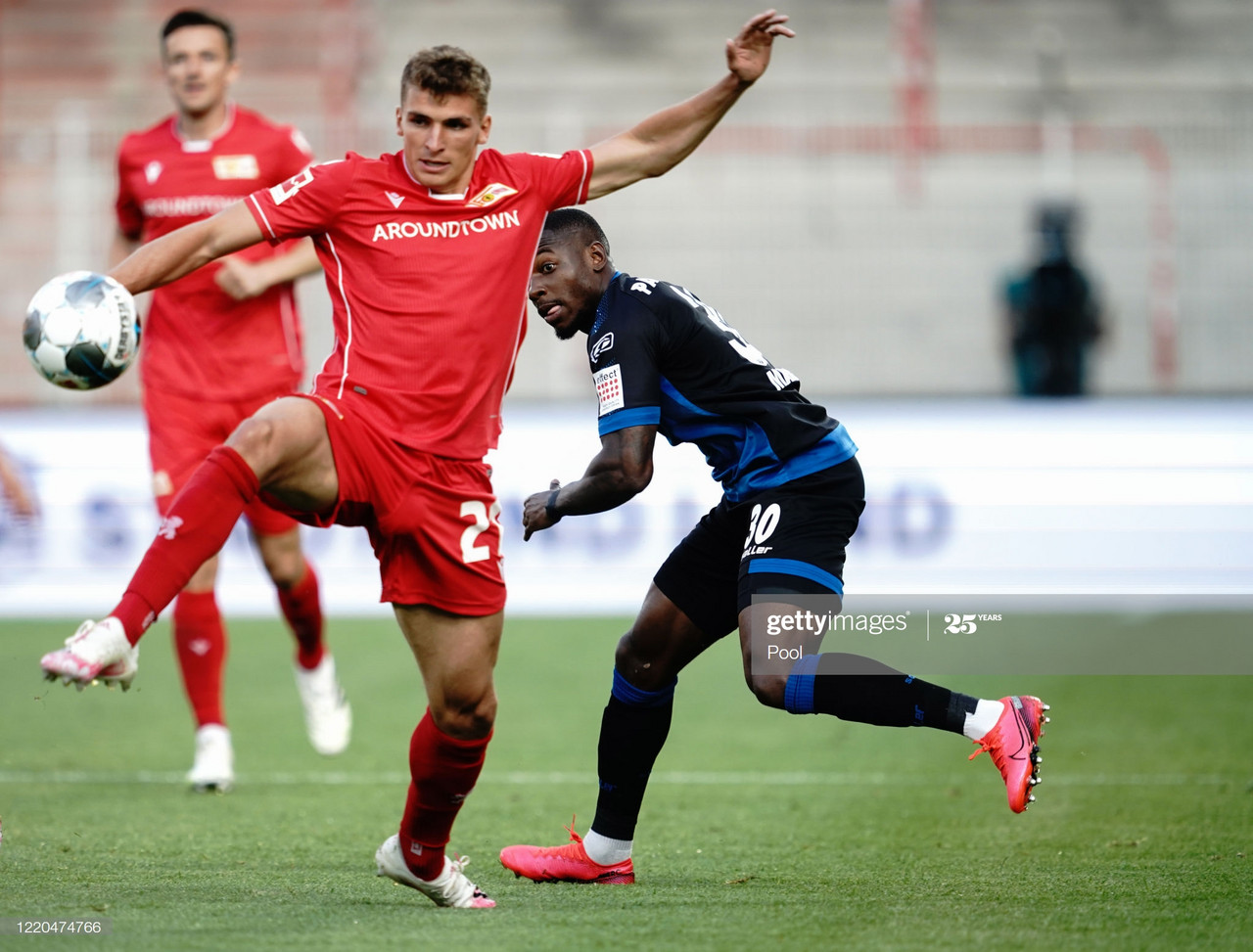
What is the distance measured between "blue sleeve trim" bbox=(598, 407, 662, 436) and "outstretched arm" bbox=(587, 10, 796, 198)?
658 millimetres

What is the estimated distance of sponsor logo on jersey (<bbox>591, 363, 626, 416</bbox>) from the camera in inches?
167

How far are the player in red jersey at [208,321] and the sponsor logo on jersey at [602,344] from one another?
233 centimetres

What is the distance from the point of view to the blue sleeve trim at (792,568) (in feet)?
13.7

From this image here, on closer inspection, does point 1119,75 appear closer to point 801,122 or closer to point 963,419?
point 801,122

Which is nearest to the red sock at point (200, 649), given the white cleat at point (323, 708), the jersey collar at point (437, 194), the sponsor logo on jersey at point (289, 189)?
the white cleat at point (323, 708)

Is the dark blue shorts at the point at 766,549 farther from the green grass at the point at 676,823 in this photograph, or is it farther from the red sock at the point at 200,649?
the red sock at the point at 200,649

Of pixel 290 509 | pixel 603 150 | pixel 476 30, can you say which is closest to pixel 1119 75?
pixel 476 30

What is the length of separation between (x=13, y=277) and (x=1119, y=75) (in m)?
11.2

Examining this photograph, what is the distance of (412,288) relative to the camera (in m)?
4.11

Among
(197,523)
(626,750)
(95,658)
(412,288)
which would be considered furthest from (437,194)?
(626,750)

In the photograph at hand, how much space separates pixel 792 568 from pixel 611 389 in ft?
2.26

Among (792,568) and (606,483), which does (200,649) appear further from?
(792,568)

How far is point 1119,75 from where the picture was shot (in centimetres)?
1641

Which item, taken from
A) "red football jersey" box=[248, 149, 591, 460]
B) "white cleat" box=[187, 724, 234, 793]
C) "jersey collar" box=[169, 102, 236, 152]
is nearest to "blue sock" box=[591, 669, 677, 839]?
"red football jersey" box=[248, 149, 591, 460]
